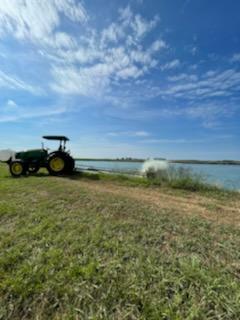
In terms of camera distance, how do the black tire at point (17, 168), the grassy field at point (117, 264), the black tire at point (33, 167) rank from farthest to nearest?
the black tire at point (33, 167)
the black tire at point (17, 168)
the grassy field at point (117, 264)

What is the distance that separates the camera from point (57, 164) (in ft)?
38.1

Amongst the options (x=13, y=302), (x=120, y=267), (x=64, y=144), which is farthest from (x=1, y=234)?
(x=64, y=144)

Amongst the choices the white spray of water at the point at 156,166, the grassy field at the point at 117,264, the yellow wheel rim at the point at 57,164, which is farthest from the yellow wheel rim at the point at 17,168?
the grassy field at the point at 117,264

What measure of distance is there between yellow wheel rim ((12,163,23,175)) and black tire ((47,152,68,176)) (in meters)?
1.29

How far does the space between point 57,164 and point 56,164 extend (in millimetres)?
48

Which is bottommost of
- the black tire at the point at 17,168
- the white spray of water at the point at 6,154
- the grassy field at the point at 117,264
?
the grassy field at the point at 117,264

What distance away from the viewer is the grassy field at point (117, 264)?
1.99 metres

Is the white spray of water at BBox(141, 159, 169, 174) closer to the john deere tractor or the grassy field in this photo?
the john deere tractor

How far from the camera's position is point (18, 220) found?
13.4 ft

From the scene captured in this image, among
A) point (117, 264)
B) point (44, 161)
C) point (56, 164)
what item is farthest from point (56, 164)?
point (117, 264)

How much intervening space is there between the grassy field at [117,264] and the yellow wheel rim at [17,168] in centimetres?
704

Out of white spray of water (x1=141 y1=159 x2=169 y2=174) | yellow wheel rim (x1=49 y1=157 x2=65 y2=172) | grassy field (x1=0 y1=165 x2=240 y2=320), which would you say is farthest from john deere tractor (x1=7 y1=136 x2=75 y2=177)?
grassy field (x1=0 y1=165 x2=240 y2=320)

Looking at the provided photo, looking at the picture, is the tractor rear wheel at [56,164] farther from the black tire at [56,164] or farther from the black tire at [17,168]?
the black tire at [17,168]

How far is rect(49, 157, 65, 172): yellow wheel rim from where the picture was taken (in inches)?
455
